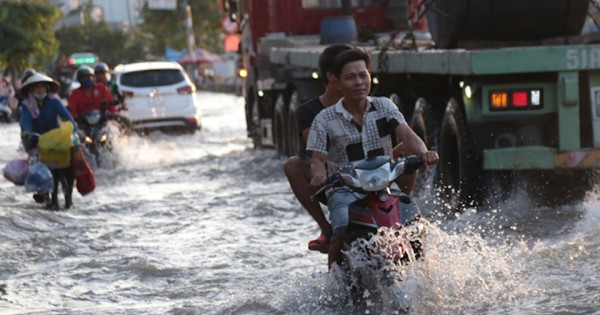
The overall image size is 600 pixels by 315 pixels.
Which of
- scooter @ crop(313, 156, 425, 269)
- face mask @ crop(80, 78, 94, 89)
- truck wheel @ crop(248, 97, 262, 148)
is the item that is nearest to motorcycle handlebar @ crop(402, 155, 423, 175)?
scooter @ crop(313, 156, 425, 269)

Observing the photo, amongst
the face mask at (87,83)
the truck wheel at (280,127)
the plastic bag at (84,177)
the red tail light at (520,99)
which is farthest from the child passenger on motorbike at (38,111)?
the truck wheel at (280,127)

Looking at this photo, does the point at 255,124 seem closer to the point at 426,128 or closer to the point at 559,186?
the point at 426,128

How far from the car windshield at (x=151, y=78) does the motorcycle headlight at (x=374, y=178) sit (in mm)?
19450

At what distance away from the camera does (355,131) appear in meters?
6.91

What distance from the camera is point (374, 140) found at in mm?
6918

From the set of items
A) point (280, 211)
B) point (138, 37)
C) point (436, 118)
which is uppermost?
point (436, 118)

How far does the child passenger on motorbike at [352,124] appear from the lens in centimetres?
685

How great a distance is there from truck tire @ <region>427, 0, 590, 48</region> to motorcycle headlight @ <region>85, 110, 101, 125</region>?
7.53 meters

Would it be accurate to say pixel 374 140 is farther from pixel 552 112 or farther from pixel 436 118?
pixel 436 118

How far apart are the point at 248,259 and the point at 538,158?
7.45ft

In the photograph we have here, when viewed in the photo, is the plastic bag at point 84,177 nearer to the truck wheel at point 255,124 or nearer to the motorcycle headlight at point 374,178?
the truck wheel at point 255,124

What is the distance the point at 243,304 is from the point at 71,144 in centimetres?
609

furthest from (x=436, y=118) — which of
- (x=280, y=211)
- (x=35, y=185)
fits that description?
(x=35, y=185)

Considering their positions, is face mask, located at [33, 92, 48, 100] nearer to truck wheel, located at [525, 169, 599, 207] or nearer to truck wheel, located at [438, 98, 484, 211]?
truck wheel, located at [438, 98, 484, 211]
